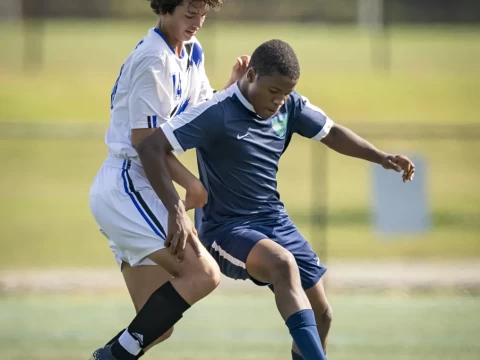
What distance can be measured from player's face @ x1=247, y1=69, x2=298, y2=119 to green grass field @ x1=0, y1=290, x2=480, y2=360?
2444mm

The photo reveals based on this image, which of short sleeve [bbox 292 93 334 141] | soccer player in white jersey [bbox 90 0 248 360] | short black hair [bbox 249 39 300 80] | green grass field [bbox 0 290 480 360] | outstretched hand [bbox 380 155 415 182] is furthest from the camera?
green grass field [bbox 0 290 480 360]

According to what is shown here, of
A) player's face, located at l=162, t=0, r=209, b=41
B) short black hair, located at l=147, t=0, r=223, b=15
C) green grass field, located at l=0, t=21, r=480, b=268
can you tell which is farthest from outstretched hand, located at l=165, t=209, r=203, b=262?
green grass field, located at l=0, t=21, r=480, b=268

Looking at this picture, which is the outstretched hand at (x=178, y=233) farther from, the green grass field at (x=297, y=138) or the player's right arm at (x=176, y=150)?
the green grass field at (x=297, y=138)

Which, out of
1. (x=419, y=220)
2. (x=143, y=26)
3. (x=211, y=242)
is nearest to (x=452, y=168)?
(x=419, y=220)

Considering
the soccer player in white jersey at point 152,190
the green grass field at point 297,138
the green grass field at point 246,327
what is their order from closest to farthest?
the soccer player in white jersey at point 152,190 < the green grass field at point 246,327 < the green grass field at point 297,138

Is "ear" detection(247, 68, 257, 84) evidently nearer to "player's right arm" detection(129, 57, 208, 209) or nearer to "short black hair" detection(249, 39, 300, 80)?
"short black hair" detection(249, 39, 300, 80)

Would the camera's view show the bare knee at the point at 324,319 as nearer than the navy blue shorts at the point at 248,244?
No

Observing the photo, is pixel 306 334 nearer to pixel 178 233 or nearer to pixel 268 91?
pixel 178 233

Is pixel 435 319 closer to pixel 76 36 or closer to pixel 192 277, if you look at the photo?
pixel 192 277

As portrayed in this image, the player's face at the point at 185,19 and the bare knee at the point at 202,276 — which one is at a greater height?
the player's face at the point at 185,19

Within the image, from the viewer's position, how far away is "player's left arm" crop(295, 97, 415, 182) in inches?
232

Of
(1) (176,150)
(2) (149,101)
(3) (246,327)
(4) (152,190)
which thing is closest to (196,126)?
(1) (176,150)

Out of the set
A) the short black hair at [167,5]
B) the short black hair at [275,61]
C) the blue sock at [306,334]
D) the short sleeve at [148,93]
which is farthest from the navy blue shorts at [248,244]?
the short black hair at [167,5]

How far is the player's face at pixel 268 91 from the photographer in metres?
5.25
